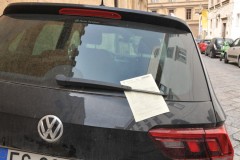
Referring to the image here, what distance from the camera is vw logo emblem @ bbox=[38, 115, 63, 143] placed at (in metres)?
1.62

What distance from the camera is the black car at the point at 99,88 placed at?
1.61 metres

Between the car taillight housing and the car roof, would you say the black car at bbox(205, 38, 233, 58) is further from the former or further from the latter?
the car taillight housing


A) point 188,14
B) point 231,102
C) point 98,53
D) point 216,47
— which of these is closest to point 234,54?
point 216,47

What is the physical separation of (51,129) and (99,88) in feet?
1.04

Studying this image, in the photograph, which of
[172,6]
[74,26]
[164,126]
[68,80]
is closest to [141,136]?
[164,126]

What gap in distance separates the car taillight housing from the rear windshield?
0.21 m

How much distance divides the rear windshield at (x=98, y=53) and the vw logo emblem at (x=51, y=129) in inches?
9.3

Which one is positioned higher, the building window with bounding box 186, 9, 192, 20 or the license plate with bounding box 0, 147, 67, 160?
the building window with bounding box 186, 9, 192, 20

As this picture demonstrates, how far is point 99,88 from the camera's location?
174cm

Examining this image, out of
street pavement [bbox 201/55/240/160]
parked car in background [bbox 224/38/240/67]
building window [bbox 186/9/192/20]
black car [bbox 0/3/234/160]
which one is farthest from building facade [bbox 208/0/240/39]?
black car [bbox 0/3/234/160]

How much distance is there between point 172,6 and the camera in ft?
205

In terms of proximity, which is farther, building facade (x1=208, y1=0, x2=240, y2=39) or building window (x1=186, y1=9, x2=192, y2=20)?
building window (x1=186, y1=9, x2=192, y2=20)

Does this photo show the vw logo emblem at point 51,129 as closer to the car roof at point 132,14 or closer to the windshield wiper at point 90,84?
the windshield wiper at point 90,84

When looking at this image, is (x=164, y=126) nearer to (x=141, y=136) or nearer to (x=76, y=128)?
(x=141, y=136)
